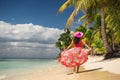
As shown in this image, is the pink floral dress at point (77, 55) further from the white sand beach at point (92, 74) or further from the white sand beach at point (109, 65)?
the white sand beach at point (109, 65)

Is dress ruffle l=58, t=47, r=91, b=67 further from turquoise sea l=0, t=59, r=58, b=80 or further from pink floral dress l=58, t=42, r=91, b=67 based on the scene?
turquoise sea l=0, t=59, r=58, b=80

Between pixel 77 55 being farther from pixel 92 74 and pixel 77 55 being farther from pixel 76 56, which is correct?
pixel 92 74

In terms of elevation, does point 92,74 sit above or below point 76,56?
below

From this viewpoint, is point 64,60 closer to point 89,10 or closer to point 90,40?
point 89,10

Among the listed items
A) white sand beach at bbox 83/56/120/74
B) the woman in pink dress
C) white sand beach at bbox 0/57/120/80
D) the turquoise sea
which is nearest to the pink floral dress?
the woman in pink dress

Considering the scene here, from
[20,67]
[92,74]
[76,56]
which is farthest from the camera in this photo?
[20,67]

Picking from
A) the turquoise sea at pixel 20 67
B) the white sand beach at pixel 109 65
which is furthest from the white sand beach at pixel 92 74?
the turquoise sea at pixel 20 67

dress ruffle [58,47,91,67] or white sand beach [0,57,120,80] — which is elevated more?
dress ruffle [58,47,91,67]

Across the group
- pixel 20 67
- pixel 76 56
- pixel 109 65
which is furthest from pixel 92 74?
pixel 20 67

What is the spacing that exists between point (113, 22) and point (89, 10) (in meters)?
5.55

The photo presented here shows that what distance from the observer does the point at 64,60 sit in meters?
10.1

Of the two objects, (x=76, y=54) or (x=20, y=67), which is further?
(x=20, y=67)

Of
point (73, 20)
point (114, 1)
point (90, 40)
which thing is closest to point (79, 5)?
point (73, 20)

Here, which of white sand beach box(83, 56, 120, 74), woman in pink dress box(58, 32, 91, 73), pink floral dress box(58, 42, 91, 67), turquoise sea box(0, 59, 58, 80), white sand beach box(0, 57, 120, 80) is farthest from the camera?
turquoise sea box(0, 59, 58, 80)
